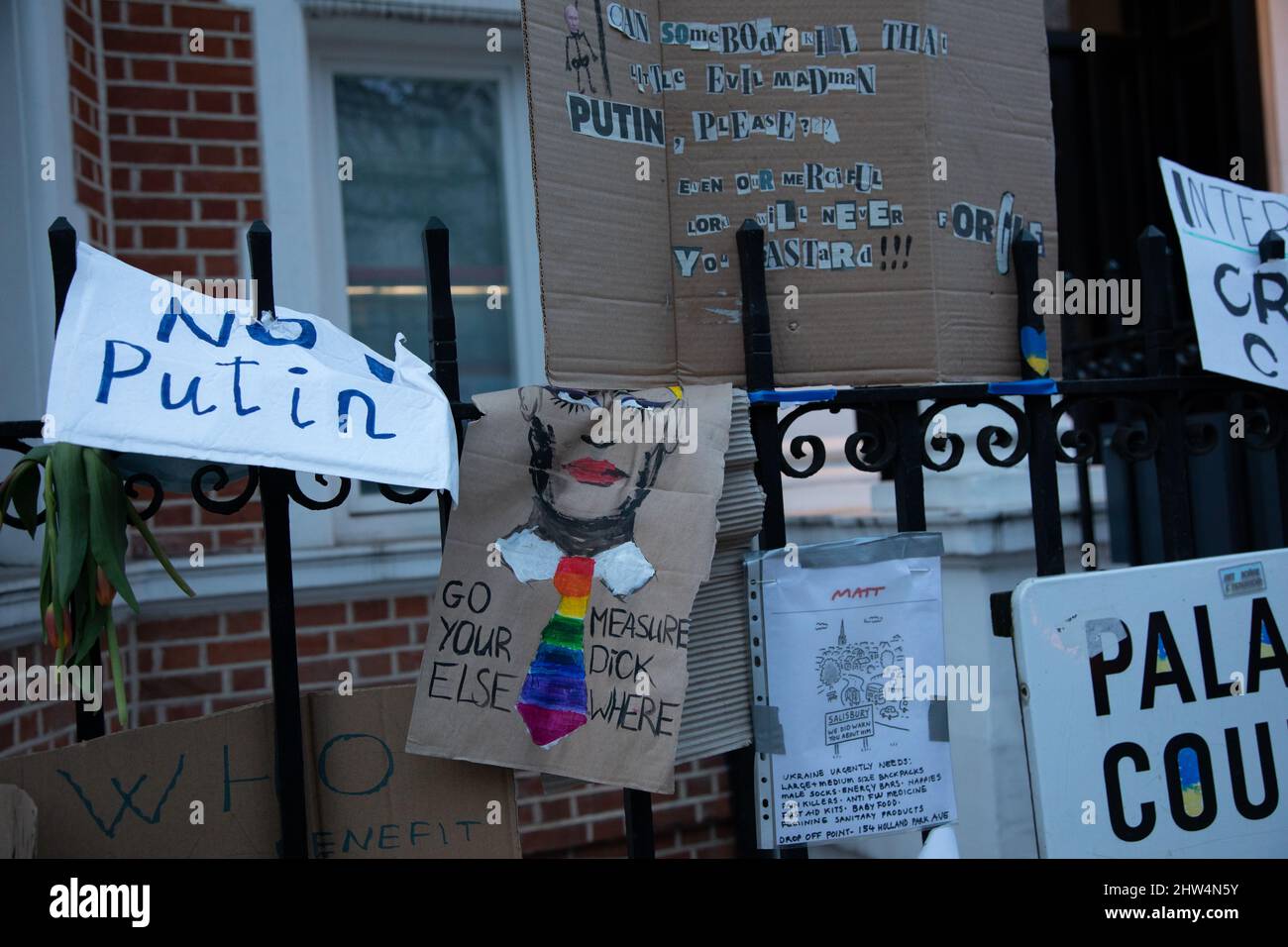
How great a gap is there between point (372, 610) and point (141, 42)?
2.19m

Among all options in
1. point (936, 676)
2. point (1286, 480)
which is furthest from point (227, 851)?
point (1286, 480)

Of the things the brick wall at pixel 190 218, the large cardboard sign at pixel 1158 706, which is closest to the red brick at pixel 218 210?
the brick wall at pixel 190 218

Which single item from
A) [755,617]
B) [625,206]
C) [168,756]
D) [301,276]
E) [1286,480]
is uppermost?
[301,276]

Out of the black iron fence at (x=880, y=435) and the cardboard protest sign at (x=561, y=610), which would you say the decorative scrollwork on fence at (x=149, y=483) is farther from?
the cardboard protest sign at (x=561, y=610)

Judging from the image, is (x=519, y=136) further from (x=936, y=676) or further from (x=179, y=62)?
(x=936, y=676)

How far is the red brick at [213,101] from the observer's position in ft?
13.3

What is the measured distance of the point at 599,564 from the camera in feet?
6.25

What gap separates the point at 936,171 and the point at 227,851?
5.81 ft

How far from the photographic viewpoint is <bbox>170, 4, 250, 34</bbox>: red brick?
4.04 meters

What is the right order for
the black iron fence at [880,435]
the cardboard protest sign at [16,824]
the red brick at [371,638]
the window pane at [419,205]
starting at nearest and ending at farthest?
the cardboard protest sign at [16,824] → the black iron fence at [880,435] → the red brick at [371,638] → the window pane at [419,205]

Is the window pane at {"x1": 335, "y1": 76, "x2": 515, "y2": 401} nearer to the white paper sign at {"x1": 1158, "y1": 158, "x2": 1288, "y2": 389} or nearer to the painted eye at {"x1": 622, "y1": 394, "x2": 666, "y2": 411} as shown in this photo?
the painted eye at {"x1": 622, "y1": 394, "x2": 666, "y2": 411}

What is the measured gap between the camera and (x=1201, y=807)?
207 centimetres

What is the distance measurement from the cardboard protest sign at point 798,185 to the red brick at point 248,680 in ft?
8.25

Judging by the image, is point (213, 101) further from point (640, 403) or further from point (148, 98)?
point (640, 403)
